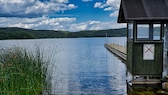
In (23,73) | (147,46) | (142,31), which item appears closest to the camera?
(23,73)

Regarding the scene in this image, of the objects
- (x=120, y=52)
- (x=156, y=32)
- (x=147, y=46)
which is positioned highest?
(x=156, y=32)

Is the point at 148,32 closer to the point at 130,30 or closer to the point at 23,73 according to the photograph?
the point at 130,30

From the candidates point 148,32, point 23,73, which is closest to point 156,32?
point 148,32

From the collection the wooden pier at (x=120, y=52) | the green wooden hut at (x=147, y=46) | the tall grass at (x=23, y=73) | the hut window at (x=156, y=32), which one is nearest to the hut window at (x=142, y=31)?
the green wooden hut at (x=147, y=46)

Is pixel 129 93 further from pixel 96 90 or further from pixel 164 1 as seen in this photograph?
pixel 164 1

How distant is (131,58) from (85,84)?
8.76 ft

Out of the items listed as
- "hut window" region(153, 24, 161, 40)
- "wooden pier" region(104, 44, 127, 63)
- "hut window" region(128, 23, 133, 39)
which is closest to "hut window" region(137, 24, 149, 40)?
"hut window" region(153, 24, 161, 40)

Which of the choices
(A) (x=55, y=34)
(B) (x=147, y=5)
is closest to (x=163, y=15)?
(B) (x=147, y=5)

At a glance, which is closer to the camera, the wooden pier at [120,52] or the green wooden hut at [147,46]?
the green wooden hut at [147,46]

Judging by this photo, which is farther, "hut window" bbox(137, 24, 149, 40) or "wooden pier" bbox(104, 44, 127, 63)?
"wooden pier" bbox(104, 44, 127, 63)

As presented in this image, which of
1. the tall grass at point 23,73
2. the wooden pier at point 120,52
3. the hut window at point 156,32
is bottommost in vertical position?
the wooden pier at point 120,52

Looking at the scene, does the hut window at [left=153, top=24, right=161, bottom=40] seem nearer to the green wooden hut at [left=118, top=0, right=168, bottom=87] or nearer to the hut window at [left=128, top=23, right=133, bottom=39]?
the green wooden hut at [left=118, top=0, right=168, bottom=87]

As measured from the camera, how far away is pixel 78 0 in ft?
137

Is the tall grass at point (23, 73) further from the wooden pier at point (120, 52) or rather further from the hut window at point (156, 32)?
the wooden pier at point (120, 52)
